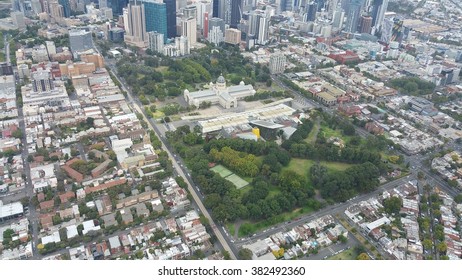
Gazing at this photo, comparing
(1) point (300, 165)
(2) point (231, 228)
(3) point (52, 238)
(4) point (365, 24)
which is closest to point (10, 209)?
(3) point (52, 238)

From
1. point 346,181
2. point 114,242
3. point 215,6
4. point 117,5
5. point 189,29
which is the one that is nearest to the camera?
point 114,242

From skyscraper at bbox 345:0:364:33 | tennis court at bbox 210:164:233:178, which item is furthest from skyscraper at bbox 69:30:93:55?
skyscraper at bbox 345:0:364:33

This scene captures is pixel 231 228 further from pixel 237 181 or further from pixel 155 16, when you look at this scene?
pixel 155 16

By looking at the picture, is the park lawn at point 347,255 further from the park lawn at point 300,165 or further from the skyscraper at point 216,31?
the skyscraper at point 216,31

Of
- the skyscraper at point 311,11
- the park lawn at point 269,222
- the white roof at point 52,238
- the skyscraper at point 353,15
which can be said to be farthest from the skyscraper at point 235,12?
the white roof at point 52,238

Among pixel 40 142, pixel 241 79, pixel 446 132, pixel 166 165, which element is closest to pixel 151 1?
pixel 241 79

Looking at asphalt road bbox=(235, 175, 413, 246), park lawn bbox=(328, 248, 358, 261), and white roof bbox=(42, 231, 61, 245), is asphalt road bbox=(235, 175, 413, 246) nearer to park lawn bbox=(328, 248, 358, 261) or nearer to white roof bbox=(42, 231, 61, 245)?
park lawn bbox=(328, 248, 358, 261)

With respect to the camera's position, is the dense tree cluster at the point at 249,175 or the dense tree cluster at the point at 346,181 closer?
the dense tree cluster at the point at 249,175
